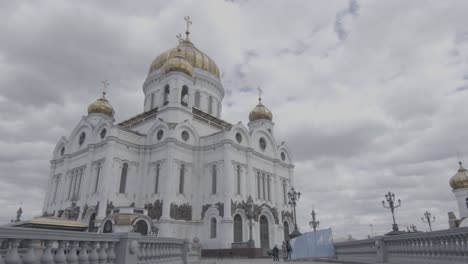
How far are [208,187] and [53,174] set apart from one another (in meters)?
17.0

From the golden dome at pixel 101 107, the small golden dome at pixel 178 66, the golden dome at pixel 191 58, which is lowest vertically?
the golden dome at pixel 101 107

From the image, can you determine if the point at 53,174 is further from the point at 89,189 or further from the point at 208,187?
the point at 208,187

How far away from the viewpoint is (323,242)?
16.7 metres

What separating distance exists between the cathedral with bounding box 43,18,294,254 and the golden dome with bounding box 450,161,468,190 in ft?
63.7

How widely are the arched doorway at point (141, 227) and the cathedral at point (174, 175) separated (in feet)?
0.23

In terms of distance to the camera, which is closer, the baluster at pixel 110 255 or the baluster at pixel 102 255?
the baluster at pixel 102 255

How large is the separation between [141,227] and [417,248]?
741 inches

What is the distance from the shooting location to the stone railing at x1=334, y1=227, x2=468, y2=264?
7.54 meters

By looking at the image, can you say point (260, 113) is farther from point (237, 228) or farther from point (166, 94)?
point (237, 228)

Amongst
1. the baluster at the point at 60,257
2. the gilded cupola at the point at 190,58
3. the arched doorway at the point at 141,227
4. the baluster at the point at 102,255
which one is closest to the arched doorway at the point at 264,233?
the arched doorway at the point at 141,227

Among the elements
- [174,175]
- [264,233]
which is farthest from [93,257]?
[264,233]

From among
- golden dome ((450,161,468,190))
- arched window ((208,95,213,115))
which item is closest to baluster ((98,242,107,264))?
arched window ((208,95,213,115))

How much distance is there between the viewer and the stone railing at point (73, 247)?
4.99m

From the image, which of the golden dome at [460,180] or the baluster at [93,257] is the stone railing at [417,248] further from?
the golden dome at [460,180]
